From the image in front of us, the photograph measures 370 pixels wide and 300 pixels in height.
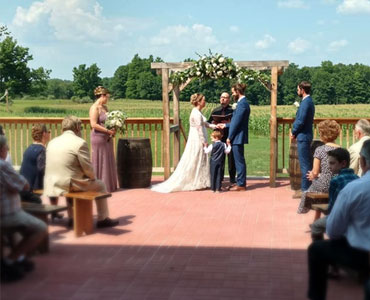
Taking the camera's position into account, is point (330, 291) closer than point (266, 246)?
Yes

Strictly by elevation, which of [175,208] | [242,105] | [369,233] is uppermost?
[242,105]

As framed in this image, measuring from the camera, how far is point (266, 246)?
18.6 ft

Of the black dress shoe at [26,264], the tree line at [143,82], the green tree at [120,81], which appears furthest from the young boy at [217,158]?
the green tree at [120,81]

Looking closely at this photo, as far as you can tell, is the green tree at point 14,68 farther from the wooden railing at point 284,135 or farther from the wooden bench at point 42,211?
the wooden bench at point 42,211

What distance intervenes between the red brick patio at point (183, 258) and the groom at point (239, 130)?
132 cm

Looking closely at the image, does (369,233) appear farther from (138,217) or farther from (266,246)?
(138,217)

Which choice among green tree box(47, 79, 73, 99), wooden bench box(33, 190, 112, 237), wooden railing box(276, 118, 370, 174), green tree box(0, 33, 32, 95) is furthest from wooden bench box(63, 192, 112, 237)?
green tree box(47, 79, 73, 99)

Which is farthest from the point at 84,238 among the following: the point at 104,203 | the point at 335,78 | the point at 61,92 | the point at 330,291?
the point at 61,92

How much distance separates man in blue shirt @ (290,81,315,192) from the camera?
27.5 feet

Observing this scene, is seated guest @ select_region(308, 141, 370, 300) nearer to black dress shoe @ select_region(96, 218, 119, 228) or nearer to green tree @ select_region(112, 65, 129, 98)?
black dress shoe @ select_region(96, 218, 119, 228)

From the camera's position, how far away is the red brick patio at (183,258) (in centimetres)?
427

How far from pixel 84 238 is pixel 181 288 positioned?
1.98 m

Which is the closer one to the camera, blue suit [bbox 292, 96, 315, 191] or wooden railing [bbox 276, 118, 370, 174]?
blue suit [bbox 292, 96, 315, 191]

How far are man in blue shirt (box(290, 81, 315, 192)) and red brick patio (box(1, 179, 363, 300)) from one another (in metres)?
0.78
